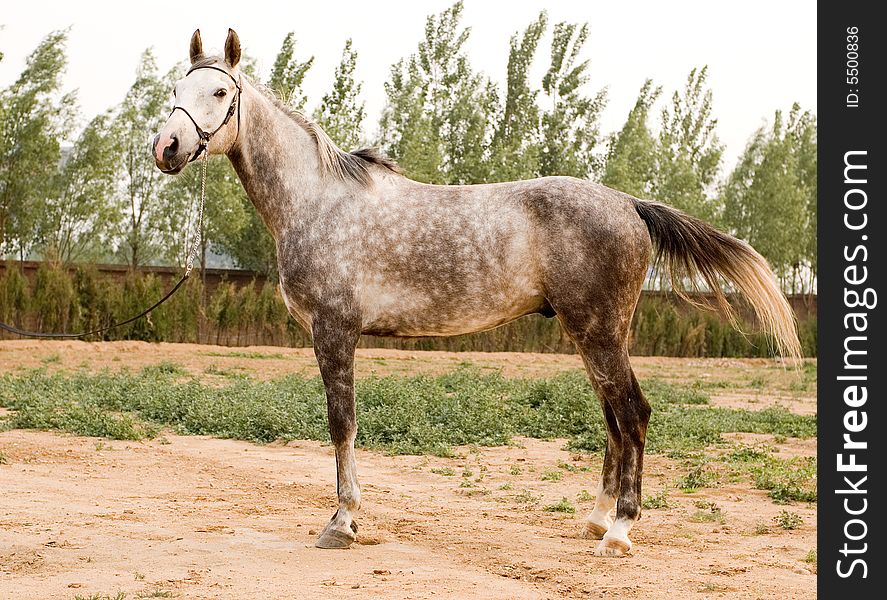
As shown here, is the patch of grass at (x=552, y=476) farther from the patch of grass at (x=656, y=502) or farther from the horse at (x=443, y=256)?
the horse at (x=443, y=256)

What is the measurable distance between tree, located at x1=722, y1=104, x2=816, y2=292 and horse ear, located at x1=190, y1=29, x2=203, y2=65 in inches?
1164

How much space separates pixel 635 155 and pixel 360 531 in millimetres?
28608

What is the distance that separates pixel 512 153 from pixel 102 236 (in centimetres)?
1307

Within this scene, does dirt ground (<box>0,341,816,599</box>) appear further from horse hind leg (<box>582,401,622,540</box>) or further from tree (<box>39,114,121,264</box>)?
tree (<box>39,114,121,264</box>)

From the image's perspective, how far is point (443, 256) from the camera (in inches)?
212

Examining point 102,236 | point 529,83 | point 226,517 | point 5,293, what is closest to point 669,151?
point 529,83

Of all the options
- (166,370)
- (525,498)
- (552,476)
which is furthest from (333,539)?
(166,370)

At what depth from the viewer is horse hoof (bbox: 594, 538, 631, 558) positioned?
5.12 m

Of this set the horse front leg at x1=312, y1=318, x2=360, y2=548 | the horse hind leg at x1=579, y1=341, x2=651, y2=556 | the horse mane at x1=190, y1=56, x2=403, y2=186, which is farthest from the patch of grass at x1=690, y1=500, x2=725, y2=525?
the horse mane at x1=190, y1=56, x2=403, y2=186

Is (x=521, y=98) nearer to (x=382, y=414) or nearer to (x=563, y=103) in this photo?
(x=563, y=103)

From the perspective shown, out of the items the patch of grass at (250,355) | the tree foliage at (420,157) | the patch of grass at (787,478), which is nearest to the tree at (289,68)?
the tree foliage at (420,157)

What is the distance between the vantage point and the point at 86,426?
9.02m

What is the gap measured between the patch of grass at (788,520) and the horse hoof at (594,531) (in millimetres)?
1215
